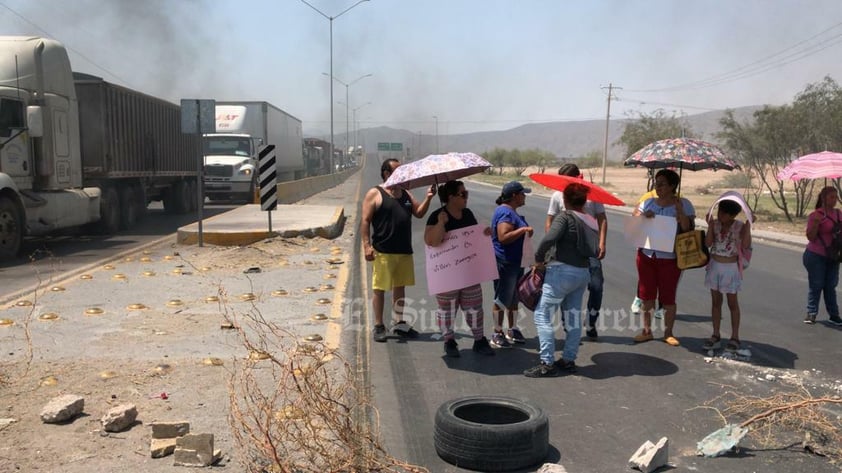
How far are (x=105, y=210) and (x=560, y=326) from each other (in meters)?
12.3

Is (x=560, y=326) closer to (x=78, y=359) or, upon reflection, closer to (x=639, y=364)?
(x=639, y=364)

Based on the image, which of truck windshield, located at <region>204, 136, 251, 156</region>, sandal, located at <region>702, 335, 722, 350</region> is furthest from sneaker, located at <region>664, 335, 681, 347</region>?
truck windshield, located at <region>204, 136, 251, 156</region>

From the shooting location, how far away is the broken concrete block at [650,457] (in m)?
4.02

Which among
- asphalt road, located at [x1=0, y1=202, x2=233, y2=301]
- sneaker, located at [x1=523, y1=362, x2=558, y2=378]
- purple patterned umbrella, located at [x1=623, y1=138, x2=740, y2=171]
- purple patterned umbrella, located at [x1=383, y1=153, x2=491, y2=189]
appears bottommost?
sneaker, located at [x1=523, y1=362, x2=558, y2=378]

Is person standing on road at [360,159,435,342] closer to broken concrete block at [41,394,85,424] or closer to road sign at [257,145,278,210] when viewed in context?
Answer: broken concrete block at [41,394,85,424]

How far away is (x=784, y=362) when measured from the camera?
21.1 feet

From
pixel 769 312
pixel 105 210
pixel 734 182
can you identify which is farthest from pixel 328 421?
pixel 734 182

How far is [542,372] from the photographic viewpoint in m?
5.88

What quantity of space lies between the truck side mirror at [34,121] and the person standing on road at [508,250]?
31.2ft

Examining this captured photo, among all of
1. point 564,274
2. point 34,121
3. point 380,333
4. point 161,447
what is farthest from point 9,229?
point 564,274

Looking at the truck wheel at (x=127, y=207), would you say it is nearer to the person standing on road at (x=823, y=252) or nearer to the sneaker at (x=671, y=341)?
the sneaker at (x=671, y=341)

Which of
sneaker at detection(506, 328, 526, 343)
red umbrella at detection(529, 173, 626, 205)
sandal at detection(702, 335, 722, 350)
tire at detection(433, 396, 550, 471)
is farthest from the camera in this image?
sneaker at detection(506, 328, 526, 343)

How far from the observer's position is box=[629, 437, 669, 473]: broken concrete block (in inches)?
158

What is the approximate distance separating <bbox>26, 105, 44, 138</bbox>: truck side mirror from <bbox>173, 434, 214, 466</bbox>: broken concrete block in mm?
10609
